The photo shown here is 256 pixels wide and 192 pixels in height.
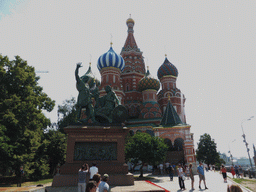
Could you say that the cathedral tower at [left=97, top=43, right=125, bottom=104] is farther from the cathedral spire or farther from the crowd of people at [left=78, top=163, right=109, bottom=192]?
the crowd of people at [left=78, top=163, right=109, bottom=192]

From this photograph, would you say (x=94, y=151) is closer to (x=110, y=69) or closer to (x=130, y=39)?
(x=110, y=69)

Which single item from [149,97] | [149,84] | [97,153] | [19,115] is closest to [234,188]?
[97,153]

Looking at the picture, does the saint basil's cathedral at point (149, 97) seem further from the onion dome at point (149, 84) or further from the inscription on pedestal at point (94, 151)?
the inscription on pedestal at point (94, 151)

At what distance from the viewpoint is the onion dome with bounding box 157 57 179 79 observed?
4087 centimetres

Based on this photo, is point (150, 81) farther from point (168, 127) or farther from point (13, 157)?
point (13, 157)

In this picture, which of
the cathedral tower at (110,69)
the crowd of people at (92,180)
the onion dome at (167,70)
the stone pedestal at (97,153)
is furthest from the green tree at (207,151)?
the crowd of people at (92,180)

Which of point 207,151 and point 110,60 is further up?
point 110,60

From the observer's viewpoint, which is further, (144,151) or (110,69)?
(110,69)

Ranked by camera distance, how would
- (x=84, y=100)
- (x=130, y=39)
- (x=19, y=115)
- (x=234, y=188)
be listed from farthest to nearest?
(x=130, y=39) → (x=19, y=115) → (x=84, y=100) → (x=234, y=188)

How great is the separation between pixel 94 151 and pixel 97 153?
0.20 metres

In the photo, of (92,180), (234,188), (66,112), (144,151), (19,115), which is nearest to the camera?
(234,188)

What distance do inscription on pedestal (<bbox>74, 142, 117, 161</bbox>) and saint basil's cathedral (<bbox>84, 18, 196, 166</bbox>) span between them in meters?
17.9

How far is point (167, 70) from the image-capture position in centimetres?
4091

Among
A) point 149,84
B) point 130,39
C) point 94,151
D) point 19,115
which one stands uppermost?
point 130,39
